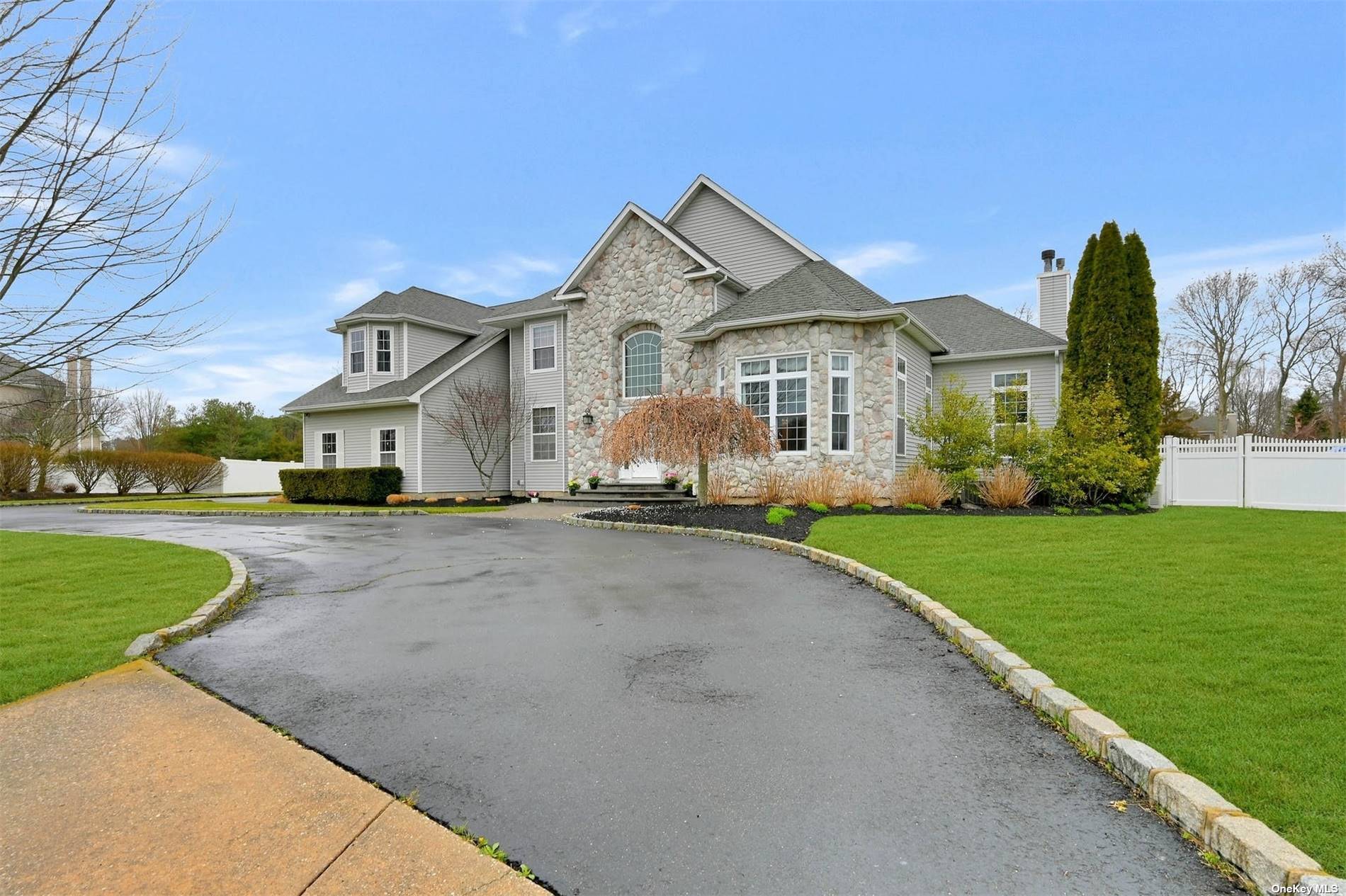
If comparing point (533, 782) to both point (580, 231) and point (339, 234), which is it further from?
point (580, 231)

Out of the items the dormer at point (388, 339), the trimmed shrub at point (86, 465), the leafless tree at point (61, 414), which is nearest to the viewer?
the leafless tree at point (61, 414)

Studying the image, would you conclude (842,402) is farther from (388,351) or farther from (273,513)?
(388,351)

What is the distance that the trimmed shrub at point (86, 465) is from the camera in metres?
28.3

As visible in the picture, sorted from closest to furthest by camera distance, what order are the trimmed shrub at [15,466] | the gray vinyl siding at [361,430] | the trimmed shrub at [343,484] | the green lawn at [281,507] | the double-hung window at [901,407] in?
the double-hung window at [901,407], the green lawn at [281,507], the trimmed shrub at [343,484], the gray vinyl siding at [361,430], the trimmed shrub at [15,466]

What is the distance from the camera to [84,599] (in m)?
6.52

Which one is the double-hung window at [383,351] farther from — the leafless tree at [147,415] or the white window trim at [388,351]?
the leafless tree at [147,415]

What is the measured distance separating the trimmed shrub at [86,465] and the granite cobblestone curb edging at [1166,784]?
1407 inches

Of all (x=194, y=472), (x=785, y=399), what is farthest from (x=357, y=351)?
(x=785, y=399)

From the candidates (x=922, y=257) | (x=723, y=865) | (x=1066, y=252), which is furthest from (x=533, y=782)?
(x=922, y=257)

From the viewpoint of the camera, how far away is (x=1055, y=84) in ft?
36.1

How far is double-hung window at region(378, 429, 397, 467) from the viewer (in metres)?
22.9

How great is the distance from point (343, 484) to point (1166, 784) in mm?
22963

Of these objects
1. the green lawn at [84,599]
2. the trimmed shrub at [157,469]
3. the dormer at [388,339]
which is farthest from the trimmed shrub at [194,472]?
the green lawn at [84,599]

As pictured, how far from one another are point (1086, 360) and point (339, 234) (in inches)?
658
